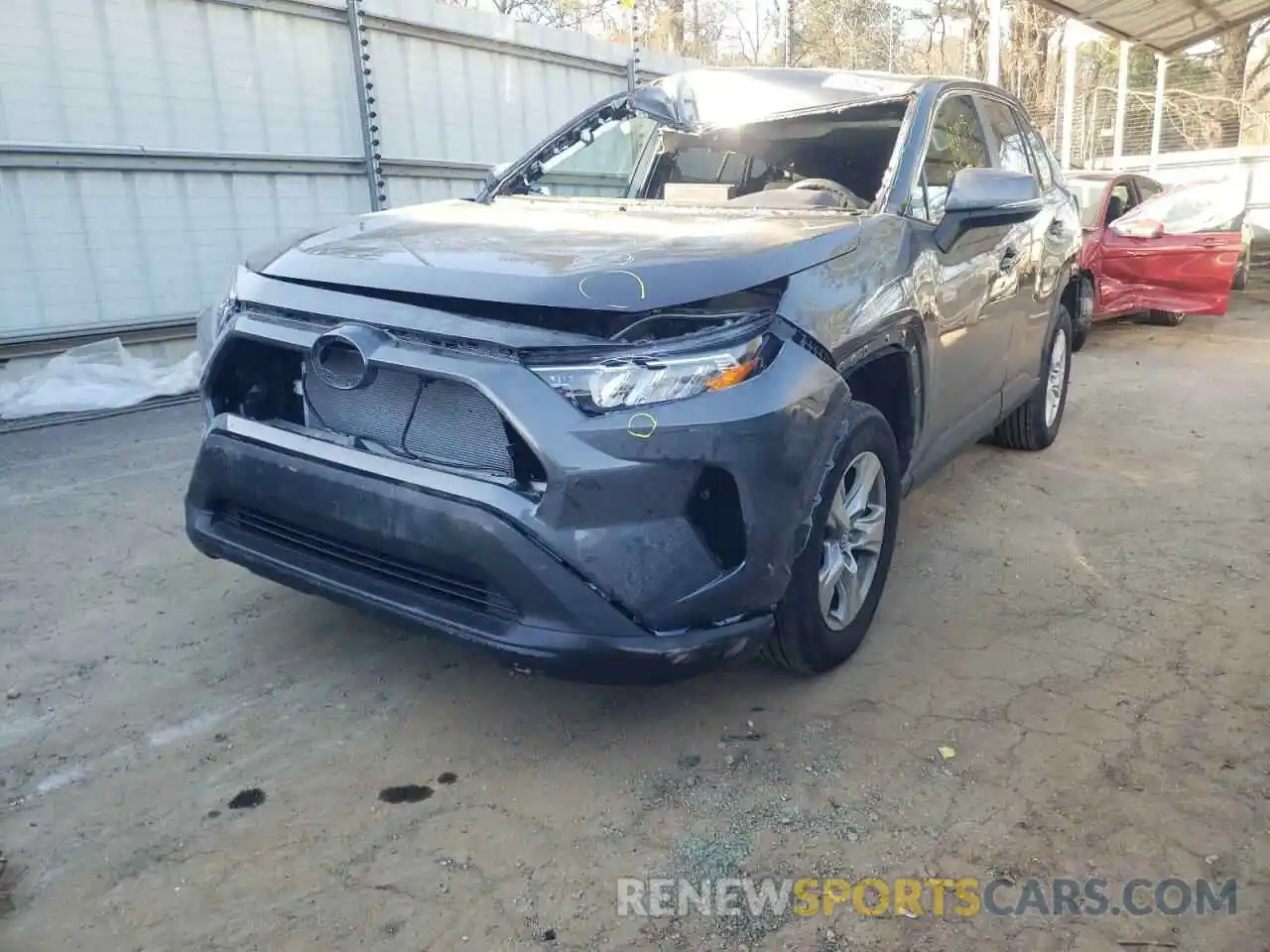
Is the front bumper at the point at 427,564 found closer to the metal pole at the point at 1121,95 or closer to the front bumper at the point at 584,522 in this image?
the front bumper at the point at 584,522

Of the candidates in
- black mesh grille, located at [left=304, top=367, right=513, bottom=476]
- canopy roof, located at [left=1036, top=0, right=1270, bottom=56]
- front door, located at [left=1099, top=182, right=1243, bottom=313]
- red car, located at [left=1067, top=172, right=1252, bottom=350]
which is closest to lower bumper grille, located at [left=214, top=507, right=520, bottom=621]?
black mesh grille, located at [left=304, top=367, right=513, bottom=476]

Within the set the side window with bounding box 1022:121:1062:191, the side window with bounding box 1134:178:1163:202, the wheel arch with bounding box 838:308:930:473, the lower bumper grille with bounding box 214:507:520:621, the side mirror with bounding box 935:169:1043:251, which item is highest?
the side window with bounding box 1022:121:1062:191

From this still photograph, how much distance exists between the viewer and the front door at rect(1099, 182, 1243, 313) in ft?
28.5

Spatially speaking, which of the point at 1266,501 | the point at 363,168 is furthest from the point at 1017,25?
the point at 1266,501

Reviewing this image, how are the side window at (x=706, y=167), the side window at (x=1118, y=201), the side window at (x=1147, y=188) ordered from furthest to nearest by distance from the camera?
the side window at (x=1147, y=188) < the side window at (x=1118, y=201) < the side window at (x=706, y=167)

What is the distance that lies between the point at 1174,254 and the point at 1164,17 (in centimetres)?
737

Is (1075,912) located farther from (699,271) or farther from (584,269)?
(584,269)

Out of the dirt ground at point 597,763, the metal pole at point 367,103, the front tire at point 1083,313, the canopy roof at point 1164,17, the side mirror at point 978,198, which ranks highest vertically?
the canopy roof at point 1164,17

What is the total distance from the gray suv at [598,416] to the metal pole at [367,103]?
5.06 m

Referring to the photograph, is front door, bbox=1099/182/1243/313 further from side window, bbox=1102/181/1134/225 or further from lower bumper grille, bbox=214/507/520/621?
lower bumper grille, bbox=214/507/520/621

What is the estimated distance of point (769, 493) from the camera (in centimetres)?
237

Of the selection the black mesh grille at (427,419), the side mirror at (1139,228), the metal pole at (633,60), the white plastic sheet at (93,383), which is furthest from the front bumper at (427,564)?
the metal pole at (633,60)

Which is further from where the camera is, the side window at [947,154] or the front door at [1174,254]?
the front door at [1174,254]

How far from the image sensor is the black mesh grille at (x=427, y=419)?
7.75 ft
